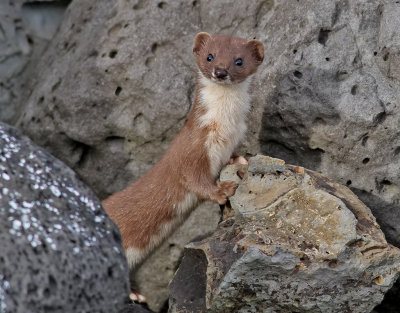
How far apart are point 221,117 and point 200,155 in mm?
293

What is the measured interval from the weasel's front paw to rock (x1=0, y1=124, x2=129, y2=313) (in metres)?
1.24

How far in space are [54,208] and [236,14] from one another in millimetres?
2557

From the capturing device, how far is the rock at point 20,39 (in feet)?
20.0

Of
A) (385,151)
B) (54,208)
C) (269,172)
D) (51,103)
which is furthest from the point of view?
(51,103)

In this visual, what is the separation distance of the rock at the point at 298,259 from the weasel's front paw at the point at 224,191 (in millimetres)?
380

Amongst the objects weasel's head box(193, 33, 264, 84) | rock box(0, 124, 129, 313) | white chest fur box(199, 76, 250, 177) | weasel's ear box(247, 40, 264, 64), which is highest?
weasel's ear box(247, 40, 264, 64)

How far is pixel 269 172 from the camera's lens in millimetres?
4195

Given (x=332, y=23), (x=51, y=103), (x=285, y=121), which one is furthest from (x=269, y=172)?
(x=51, y=103)

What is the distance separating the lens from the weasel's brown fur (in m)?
4.60

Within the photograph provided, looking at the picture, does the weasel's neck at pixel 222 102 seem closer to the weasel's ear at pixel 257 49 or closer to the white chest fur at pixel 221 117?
the white chest fur at pixel 221 117

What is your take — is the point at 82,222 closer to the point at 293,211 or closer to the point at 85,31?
the point at 293,211

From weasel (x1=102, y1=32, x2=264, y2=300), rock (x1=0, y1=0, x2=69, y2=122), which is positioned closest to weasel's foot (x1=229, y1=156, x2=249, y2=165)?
weasel (x1=102, y1=32, x2=264, y2=300)

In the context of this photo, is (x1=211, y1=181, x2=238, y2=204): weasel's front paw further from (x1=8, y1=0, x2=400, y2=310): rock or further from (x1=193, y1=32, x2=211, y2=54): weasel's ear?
(x1=193, y1=32, x2=211, y2=54): weasel's ear

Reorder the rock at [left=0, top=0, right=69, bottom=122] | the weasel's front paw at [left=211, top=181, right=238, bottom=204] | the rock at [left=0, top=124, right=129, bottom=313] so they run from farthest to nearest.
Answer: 1. the rock at [left=0, top=0, right=69, bottom=122]
2. the weasel's front paw at [left=211, top=181, right=238, bottom=204]
3. the rock at [left=0, top=124, right=129, bottom=313]
